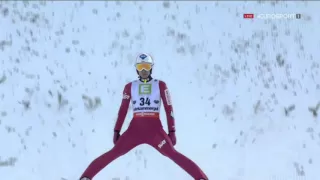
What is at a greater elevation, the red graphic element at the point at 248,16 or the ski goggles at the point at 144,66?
the red graphic element at the point at 248,16

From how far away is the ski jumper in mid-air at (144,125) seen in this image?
233 inches

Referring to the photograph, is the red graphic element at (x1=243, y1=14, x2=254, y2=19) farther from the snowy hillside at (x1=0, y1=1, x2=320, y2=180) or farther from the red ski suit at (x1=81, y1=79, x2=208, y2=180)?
the red ski suit at (x1=81, y1=79, x2=208, y2=180)

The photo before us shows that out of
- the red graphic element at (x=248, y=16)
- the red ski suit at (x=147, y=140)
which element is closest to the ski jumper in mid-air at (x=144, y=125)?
the red ski suit at (x=147, y=140)

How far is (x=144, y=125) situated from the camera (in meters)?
6.06

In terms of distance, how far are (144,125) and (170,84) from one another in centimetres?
350

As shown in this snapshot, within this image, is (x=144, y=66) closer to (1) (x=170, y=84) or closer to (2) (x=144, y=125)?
(2) (x=144, y=125)

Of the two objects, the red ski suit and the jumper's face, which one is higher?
the jumper's face

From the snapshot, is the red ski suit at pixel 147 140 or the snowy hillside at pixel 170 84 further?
the snowy hillside at pixel 170 84

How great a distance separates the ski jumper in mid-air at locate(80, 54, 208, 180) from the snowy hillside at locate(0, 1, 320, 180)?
1.26 m

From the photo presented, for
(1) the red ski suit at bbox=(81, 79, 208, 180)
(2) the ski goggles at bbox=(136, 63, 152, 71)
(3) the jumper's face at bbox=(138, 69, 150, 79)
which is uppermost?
(2) the ski goggles at bbox=(136, 63, 152, 71)

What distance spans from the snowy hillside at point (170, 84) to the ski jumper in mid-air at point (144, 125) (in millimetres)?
1260

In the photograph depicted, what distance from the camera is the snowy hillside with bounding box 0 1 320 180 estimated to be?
768 cm

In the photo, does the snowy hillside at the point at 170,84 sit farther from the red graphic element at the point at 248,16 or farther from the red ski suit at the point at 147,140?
the red ski suit at the point at 147,140

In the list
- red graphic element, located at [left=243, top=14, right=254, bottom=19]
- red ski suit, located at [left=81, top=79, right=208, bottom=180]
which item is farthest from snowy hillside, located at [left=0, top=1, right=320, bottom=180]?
red ski suit, located at [left=81, top=79, right=208, bottom=180]
